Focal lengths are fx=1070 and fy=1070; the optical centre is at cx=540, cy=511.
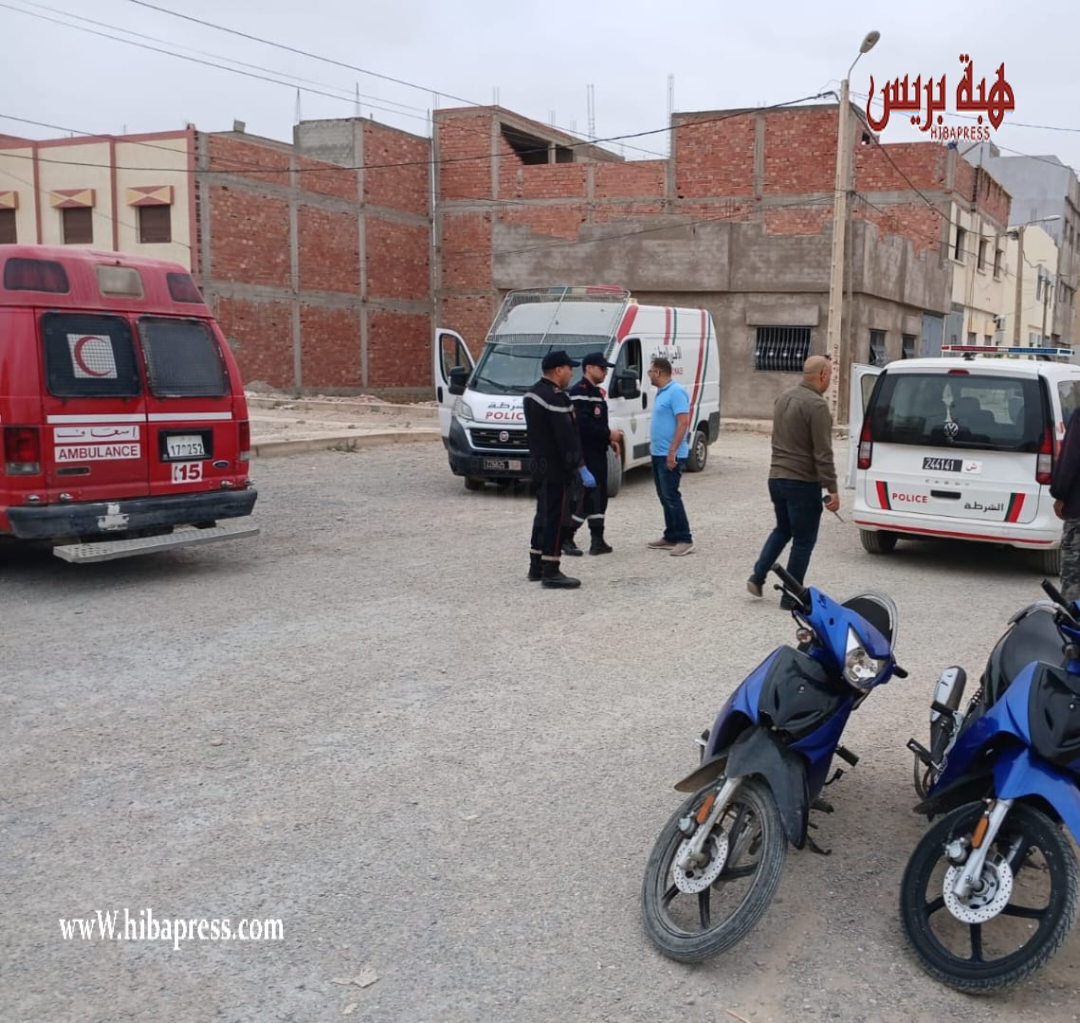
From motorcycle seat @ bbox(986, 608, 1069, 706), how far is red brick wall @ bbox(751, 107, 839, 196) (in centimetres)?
3246

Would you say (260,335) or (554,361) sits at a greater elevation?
(260,335)

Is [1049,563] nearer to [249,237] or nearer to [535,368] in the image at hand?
[535,368]

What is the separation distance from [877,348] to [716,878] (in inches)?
1110

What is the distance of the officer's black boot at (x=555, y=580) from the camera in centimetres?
830

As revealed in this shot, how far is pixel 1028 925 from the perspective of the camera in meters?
3.48

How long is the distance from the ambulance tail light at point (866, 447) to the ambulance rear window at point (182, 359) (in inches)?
214

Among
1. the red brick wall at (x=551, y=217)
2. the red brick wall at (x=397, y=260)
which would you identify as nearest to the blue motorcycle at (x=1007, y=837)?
the red brick wall at (x=551, y=217)

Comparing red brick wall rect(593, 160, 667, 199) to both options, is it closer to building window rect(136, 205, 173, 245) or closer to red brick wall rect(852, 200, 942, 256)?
red brick wall rect(852, 200, 942, 256)

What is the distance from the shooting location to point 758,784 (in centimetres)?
340

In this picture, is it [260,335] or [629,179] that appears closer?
[260,335]

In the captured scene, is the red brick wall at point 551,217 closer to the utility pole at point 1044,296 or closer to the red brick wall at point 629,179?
the red brick wall at point 629,179

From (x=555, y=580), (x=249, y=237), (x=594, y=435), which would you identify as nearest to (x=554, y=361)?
(x=555, y=580)

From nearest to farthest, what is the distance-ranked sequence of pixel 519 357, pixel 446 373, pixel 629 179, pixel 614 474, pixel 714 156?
pixel 614 474, pixel 519 357, pixel 446 373, pixel 714 156, pixel 629 179

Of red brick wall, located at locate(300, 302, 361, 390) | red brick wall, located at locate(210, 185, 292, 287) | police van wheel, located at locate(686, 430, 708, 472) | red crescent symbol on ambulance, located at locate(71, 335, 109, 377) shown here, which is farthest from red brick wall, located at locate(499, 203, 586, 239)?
red crescent symbol on ambulance, located at locate(71, 335, 109, 377)
